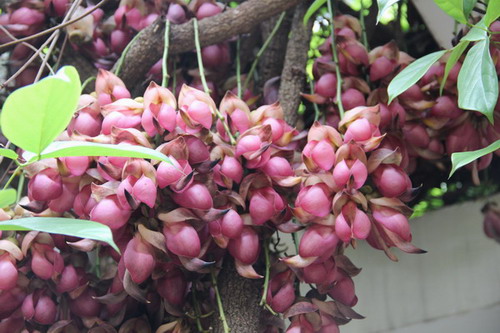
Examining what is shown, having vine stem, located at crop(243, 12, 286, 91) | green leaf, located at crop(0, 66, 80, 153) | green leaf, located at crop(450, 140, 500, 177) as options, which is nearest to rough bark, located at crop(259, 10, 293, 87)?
vine stem, located at crop(243, 12, 286, 91)

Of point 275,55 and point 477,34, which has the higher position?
point 477,34

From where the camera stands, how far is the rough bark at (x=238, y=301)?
695 millimetres

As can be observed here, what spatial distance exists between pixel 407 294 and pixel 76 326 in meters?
0.60

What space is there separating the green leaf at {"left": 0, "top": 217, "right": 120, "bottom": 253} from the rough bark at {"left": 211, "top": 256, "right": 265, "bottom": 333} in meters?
0.27

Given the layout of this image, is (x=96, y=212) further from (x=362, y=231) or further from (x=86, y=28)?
(x=86, y=28)

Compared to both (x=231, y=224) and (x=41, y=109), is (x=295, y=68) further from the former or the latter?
(x=41, y=109)

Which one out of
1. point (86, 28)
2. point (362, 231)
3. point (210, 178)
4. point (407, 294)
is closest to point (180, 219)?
point (210, 178)

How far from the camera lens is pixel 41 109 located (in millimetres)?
Answer: 419

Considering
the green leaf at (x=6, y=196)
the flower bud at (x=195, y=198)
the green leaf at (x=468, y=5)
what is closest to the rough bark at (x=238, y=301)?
the flower bud at (x=195, y=198)

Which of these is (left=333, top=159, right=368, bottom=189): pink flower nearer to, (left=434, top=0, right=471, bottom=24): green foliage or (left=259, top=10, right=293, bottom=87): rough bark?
(left=434, top=0, right=471, bottom=24): green foliage

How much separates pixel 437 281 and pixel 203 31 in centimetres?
57

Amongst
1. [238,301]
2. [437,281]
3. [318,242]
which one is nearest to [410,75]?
[318,242]

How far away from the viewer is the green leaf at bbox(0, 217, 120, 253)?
0.43 m

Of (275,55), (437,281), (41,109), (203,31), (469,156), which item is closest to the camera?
(41,109)
